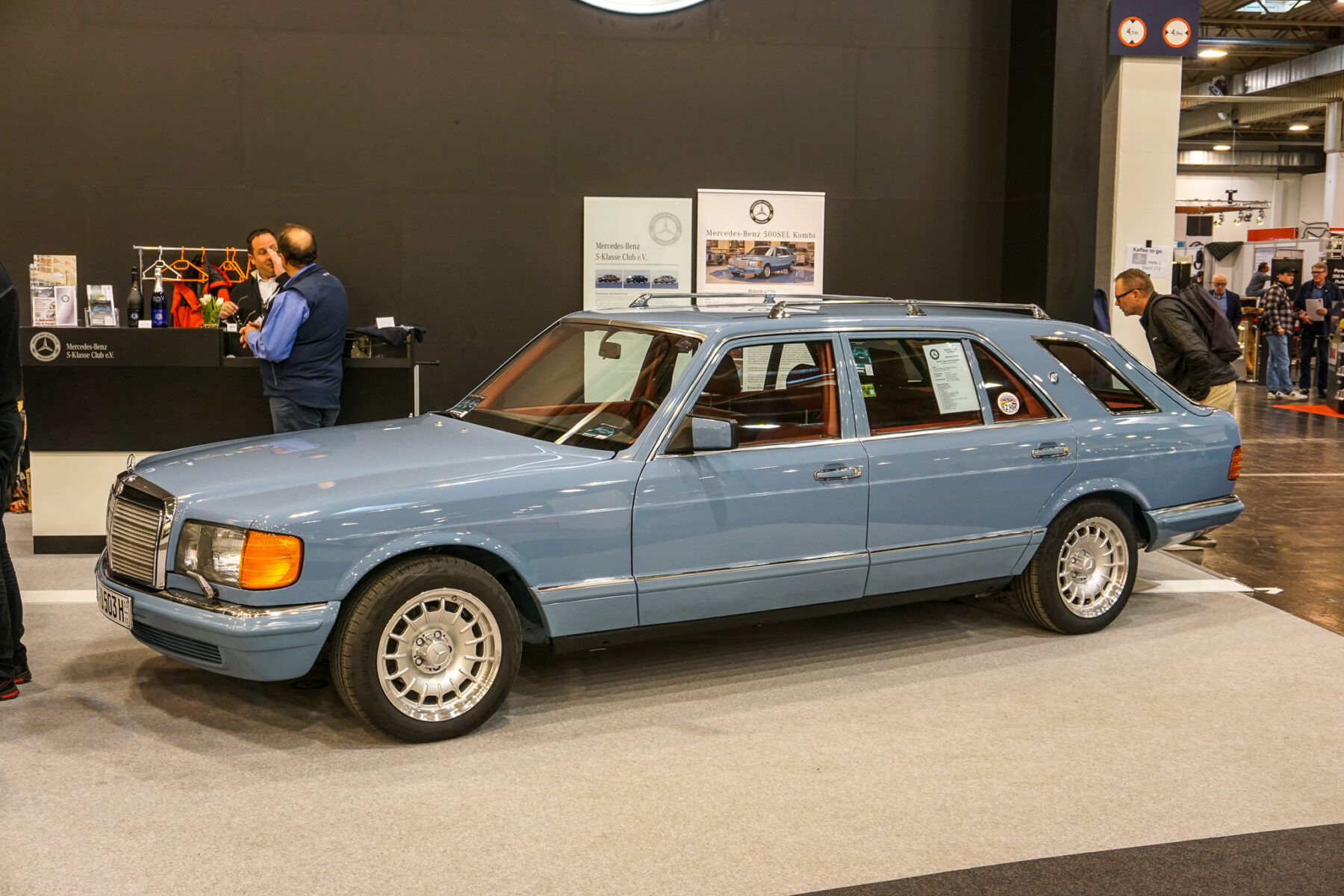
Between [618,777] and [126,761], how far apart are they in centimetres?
169

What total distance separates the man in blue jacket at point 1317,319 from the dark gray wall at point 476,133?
35.3 feet

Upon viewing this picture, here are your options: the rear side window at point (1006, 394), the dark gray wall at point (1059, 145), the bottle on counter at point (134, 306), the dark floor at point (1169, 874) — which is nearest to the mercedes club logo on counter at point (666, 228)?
the dark gray wall at point (1059, 145)

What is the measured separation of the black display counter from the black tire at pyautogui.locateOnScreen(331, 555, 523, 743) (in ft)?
11.3

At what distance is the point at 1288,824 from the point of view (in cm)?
379

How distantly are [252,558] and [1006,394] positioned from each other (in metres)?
3.30

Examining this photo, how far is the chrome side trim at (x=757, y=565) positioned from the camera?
464 centimetres

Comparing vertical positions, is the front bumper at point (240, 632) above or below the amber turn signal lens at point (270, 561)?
below

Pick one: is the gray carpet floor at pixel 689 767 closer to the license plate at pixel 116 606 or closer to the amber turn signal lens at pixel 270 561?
the license plate at pixel 116 606

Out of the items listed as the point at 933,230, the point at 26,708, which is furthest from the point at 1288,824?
the point at 933,230

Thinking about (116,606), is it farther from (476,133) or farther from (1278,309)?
(1278,309)

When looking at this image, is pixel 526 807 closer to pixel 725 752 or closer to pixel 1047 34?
pixel 725 752

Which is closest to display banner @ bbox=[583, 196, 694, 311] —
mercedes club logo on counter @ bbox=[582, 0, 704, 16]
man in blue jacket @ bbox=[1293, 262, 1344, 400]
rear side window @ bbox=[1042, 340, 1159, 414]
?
mercedes club logo on counter @ bbox=[582, 0, 704, 16]

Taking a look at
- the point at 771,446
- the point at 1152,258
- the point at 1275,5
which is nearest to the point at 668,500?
the point at 771,446

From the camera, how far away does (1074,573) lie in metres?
5.76
